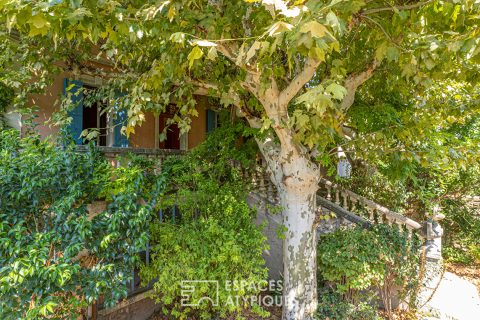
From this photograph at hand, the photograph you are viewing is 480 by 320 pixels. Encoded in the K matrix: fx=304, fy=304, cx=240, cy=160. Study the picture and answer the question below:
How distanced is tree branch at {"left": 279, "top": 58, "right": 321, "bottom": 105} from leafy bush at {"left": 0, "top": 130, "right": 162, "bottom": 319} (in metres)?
2.29

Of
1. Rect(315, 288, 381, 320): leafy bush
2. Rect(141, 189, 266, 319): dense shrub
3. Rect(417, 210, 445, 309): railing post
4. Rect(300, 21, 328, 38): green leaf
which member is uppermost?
Rect(300, 21, 328, 38): green leaf

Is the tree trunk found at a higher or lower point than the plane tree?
lower

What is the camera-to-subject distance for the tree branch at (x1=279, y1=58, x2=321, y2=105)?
12.6 feet

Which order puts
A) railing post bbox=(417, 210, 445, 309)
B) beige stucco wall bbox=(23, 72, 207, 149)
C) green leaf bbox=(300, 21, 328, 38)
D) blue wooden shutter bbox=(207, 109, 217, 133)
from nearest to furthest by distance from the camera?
green leaf bbox=(300, 21, 328, 38), railing post bbox=(417, 210, 445, 309), beige stucco wall bbox=(23, 72, 207, 149), blue wooden shutter bbox=(207, 109, 217, 133)

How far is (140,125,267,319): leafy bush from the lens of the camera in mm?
4227

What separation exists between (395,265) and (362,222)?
91cm

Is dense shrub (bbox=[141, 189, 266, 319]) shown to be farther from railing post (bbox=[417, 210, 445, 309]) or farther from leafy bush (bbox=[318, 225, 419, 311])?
railing post (bbox=[417, 210, 445, 309])

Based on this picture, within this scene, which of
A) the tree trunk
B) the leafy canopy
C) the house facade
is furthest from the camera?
the house facade

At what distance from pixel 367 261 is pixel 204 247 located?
2791mm

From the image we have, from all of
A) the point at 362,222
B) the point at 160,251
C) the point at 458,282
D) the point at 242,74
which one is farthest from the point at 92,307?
the point at 458,282

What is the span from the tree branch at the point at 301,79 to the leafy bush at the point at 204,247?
174 centimetres

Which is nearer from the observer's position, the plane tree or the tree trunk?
the plane tree

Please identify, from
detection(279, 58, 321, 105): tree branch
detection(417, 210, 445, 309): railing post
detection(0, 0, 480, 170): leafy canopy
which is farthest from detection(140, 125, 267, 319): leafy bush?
detection(417, 210, 445, 309): railing post

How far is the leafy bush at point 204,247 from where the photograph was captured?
13.9 feet
